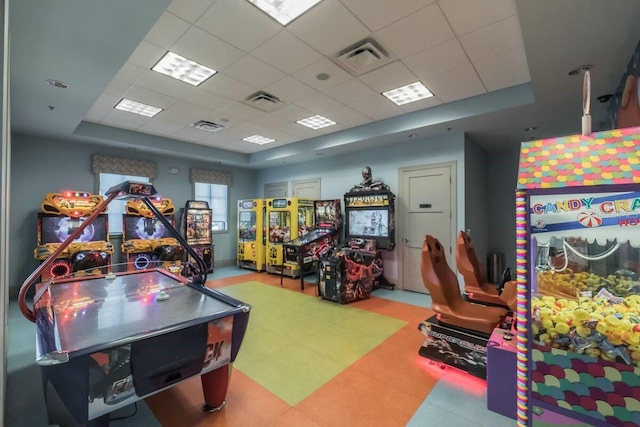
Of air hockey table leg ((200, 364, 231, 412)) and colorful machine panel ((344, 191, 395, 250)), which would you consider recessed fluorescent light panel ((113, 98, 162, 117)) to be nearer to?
colorful machine panel ((344, 191, 395, 250))

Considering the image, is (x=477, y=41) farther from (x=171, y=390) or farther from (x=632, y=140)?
(x=171, y=390)

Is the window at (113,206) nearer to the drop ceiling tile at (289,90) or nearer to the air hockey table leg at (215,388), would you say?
the drop ceiling tile at (289,90)

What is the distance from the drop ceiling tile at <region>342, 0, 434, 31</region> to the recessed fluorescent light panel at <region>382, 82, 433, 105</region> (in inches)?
55.9

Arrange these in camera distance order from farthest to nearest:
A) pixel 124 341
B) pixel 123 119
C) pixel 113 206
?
1. pixel 113 206
2. pixel 123 119
3. pixel 124 341

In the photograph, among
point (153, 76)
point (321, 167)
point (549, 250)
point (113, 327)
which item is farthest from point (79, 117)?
point (549, 250)

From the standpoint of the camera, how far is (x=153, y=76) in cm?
352

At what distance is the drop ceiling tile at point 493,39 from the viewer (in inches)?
102

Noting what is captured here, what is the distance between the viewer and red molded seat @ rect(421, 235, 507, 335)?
106 inches

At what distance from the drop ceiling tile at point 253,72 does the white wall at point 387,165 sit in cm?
303

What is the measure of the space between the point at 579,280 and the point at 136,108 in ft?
18.8

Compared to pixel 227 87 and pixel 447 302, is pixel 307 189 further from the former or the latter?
pixel 447 302

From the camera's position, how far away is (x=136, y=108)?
463 cm

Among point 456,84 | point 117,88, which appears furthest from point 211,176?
point 456,84

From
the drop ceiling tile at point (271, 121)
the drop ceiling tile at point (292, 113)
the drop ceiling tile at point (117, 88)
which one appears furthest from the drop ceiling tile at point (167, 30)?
the drop ceiling tile at point (271, 121)
